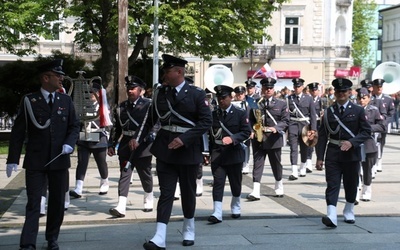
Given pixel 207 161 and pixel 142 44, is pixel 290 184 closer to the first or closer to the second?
pixel 207 161

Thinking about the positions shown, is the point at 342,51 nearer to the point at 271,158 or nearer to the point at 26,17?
the point at 26,17

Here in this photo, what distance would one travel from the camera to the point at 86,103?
1118 cm

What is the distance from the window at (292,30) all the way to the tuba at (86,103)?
137ft

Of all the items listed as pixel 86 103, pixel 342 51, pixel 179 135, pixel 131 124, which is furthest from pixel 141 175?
pixel 342 51

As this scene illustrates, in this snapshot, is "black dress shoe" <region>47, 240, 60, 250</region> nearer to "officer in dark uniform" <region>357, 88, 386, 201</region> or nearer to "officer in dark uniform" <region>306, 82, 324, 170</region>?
"officer in dark uniform" <region>357, 88, 386, 201</region>

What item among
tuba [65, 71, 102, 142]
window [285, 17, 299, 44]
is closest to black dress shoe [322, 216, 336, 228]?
tuba [65, 71, 102, 142]

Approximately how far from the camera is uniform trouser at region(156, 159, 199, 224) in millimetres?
7555

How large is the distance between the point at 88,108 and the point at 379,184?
20.2ft

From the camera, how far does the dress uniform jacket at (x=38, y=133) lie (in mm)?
7266

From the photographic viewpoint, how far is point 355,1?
2702 inches

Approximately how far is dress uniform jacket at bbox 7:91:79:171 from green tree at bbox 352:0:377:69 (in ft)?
207

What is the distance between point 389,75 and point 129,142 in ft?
29.8

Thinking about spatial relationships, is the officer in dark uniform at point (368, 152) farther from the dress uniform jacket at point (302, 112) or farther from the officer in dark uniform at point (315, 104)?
the officer in dark uniform at point (315, 104)

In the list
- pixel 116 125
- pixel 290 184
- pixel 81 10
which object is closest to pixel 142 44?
pixel 81 10
